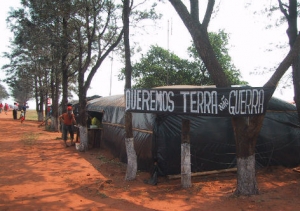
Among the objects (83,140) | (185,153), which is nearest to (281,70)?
(185,153)

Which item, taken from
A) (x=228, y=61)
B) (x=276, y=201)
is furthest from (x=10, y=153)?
(x=228, y=61)

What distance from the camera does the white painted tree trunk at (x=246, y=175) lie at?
20.2 feet

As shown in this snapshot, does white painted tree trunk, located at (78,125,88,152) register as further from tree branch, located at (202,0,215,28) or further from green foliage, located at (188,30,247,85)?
green foliage, located at (188,30,247,85)

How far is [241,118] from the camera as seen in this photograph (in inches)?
240

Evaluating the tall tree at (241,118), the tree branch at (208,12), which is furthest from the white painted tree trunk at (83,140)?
the tree branch at (208,12)

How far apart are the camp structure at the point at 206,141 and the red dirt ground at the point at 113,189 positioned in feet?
1.40

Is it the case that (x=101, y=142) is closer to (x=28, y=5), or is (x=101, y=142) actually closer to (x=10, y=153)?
(x=10, y=153)

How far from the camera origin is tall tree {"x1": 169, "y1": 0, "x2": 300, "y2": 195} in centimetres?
609

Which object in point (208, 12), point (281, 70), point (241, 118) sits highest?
point (208, 12)

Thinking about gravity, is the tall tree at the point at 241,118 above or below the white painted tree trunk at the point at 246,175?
above

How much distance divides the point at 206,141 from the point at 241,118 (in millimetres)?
2670

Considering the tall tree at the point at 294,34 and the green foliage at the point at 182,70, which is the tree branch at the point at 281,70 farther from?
the green foliage at the point at 182,70

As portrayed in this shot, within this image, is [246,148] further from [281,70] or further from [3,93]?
[3,93]

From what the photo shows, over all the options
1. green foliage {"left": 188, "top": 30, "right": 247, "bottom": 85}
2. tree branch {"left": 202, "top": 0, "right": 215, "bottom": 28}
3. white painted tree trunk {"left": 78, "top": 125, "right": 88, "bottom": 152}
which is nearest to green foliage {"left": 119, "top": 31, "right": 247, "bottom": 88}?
green foliage {"left": 188, "top": 30, "right": 247, "bottom": 85}
